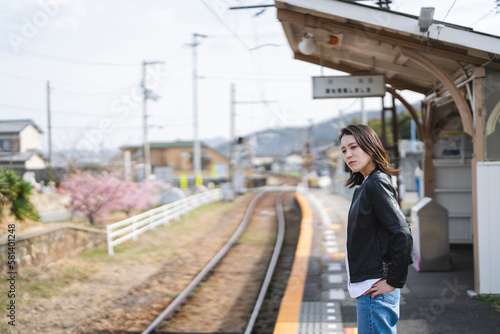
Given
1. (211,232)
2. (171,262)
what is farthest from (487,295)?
(211,232)

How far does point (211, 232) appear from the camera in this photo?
53.4 feet

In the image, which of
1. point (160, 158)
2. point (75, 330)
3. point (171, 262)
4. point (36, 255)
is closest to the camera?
point (75, 330)

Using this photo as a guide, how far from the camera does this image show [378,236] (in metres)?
2.68

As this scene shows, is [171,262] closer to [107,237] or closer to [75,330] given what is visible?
[107,237]

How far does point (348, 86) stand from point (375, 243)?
18.4 feet

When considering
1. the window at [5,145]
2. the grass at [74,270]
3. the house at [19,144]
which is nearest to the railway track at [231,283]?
the grass at [74,270]

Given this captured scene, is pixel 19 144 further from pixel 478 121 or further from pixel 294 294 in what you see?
pixel 478 121

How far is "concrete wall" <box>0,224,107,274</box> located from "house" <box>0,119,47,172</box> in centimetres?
353

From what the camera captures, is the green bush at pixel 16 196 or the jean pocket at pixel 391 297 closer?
the jean pocket at pixel 391 297

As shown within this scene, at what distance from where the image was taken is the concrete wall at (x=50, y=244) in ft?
27.5

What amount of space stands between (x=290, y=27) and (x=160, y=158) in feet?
182

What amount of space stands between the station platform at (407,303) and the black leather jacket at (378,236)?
2.62m

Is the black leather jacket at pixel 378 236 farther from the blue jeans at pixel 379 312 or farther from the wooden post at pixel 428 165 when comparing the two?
the wooden post at pixel 428 165

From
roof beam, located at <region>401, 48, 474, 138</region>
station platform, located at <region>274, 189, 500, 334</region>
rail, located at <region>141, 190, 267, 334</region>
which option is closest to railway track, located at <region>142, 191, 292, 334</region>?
rail, located at <region>141, 190, 267, 334</region>
